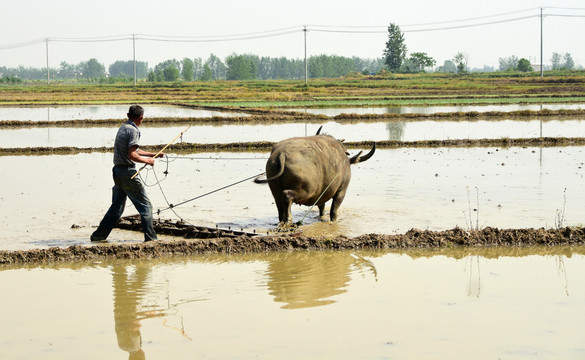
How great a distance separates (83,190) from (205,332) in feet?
23.5

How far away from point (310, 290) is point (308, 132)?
1422 centimetres

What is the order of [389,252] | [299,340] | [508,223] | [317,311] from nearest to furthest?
[299,340]
[317,311]
[389,252]
[508,223]

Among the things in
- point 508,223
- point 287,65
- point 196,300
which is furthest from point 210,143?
point 287,65

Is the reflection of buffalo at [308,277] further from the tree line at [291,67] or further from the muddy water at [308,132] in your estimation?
the tree line at [291,67]

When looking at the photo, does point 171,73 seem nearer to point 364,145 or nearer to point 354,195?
point 364,145

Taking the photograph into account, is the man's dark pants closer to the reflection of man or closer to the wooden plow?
the wooden plow

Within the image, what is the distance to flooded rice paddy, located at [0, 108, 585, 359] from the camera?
4402 mm

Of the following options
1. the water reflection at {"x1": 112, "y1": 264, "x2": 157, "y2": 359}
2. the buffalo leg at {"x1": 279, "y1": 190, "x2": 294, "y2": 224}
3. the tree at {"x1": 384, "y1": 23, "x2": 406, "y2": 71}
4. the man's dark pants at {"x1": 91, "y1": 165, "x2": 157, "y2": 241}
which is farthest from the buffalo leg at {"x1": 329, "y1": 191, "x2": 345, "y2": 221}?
the tree at {"x1": 384, "y1": 23, "x2": 406, "y2": 71}

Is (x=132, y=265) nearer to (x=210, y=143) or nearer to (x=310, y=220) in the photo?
(x=310, y=220)

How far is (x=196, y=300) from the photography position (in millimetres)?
5367

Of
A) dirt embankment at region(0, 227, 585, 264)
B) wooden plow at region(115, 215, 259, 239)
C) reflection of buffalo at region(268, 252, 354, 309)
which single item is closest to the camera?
reflection of buffalo at region(268, 252, 354, 309)

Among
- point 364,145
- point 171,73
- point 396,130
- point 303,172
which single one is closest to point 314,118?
point 396,130

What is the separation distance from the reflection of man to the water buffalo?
6.26ft

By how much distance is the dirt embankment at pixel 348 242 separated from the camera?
22.3ft
